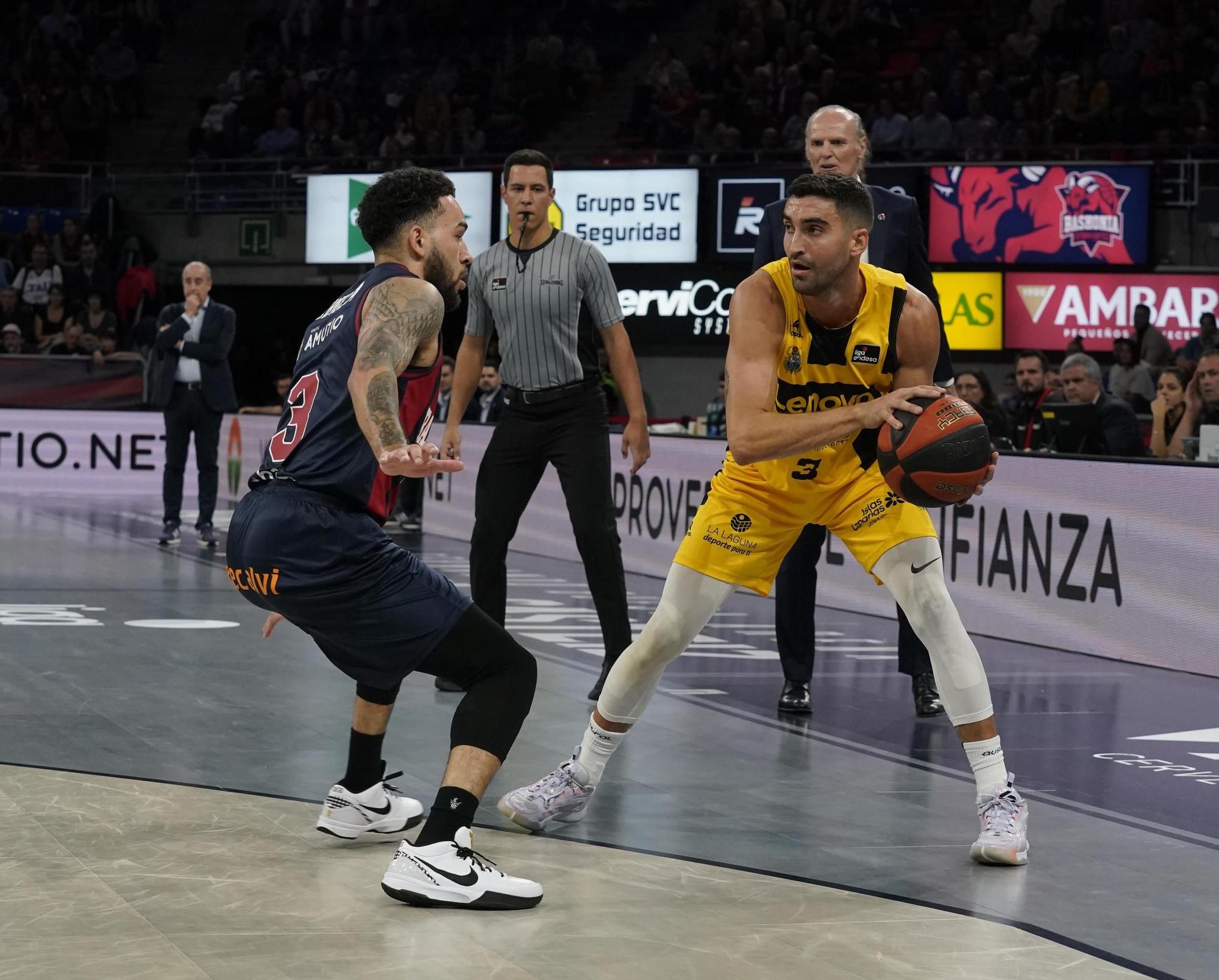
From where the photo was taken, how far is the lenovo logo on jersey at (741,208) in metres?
18.1

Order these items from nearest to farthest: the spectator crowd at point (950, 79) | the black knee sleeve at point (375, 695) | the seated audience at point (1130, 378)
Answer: the black knee sleeve at point (375, 695) < the seated audience at point (1130, 378) < the spectator crowd at point (950, 79)

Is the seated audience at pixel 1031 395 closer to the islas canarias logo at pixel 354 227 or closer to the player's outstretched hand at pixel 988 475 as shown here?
the player's outstretched hand at pixel 988 475

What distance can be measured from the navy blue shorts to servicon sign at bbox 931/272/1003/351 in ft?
48.4

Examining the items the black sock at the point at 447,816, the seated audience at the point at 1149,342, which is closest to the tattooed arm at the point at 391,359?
the black sock at the point at 447,816

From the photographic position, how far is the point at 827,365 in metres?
4.50

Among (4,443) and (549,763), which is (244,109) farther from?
(549,763)

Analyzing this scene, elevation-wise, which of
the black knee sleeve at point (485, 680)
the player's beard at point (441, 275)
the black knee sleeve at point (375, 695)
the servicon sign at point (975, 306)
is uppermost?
the servicon sign at point (975, 306)

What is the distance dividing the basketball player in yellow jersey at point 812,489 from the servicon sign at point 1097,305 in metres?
13.3

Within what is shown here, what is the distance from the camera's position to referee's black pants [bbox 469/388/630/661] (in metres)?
6.27

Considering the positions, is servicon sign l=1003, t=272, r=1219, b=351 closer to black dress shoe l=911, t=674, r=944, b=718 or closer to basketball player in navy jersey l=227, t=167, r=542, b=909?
black dress shoe l=911, t=674, r=944, b=718

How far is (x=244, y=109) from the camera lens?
22.8 metres

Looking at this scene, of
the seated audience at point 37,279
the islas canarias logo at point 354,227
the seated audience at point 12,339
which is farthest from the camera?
the seated audience at point 37,279

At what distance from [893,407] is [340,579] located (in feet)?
4.48

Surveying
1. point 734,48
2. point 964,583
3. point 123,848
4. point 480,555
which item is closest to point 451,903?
point 123,848
